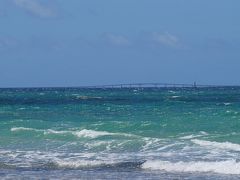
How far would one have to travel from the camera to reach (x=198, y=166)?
66.5 ft

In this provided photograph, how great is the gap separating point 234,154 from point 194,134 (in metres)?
6.70

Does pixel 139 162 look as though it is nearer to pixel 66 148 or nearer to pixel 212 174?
pixel 212 174

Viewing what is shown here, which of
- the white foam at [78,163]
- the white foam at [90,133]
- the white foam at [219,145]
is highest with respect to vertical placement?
the white foam at [90,133]

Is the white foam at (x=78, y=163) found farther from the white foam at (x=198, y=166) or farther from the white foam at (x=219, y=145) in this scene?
the white foam at (x=219, y=145)

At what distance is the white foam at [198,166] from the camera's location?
19875 mm

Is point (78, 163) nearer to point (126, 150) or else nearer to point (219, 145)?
point (126, 150)

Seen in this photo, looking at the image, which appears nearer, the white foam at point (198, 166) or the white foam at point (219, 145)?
the white foam at point (198, 166)

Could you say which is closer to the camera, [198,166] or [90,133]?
[198,166]

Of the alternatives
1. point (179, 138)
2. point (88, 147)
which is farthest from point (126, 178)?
point (179, 138)

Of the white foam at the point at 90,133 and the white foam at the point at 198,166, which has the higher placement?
the white foam at the point at 90,133

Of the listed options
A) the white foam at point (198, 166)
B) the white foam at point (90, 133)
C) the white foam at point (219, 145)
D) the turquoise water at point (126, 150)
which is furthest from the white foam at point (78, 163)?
the white foam at point (90, 133)

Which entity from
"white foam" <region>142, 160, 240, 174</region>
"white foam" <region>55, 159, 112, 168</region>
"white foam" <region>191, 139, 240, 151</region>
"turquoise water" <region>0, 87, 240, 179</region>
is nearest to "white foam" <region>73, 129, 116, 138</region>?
"turquoise water" <region>0, 87, 240, 179</region>

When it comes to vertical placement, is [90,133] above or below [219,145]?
above

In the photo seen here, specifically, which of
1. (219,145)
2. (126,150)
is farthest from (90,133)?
(219,145)
